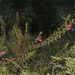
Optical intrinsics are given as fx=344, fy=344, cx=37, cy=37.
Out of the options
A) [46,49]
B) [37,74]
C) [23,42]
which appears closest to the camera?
[37,74]

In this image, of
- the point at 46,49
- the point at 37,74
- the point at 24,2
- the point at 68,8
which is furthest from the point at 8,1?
the point at 37,74

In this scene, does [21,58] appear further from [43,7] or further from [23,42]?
[43,7]

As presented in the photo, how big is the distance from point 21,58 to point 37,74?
37 centimetres

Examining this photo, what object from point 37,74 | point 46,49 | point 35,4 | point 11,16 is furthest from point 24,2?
point 37,74

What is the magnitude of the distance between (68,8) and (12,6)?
4.48 ft

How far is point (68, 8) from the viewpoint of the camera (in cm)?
773

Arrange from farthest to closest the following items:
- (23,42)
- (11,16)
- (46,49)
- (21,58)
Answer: (11,16) → (46,49) → (23,42) → (21,58)

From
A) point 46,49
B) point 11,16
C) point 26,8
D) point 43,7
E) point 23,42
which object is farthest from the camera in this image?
point 26,8

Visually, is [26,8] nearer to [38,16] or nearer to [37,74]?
[38,16]

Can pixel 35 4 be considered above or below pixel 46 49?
above

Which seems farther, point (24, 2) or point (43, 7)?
point (24, 2)

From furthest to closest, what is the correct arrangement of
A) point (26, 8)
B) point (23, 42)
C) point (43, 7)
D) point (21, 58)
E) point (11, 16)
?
point (26, 8) < point (11, 16) < point (43, 7) < point (23, 42) < point (21, 58)

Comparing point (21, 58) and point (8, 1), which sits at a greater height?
point (8, 1)

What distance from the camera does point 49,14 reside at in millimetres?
5867
